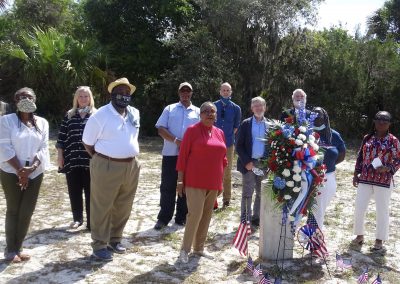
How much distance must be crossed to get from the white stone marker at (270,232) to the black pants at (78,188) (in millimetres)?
2225

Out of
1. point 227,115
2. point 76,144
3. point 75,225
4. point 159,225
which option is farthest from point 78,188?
point 227,115

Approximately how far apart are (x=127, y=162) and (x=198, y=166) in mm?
757

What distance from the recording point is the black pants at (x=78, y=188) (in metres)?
6.16

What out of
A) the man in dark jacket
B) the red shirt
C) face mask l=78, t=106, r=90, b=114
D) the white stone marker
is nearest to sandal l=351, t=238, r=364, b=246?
the white stone marker

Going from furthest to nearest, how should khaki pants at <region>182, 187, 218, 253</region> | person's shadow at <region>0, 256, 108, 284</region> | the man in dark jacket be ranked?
1. the man in dark jacket
2. khaki pants at <region>182, 187, 218, 253</region>
3. person's shadow at <region>0, 256, 108, 284</region>

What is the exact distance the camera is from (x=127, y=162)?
5156mm

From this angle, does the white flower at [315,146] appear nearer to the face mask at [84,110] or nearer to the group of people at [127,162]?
the group of people at [127,162]

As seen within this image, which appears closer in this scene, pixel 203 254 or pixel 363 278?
pixel 363 278

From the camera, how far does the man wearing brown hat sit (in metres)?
5.02

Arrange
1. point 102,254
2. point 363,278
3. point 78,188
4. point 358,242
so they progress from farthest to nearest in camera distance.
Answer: point 78,188 → point 358,242 → point 102,254 → point 363,278

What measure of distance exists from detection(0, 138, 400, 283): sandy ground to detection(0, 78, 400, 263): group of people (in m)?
0.19

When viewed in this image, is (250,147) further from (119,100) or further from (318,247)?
(119,100)

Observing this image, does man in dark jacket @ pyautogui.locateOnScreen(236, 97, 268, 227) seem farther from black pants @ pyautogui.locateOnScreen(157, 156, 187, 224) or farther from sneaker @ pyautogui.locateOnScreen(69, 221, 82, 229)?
sneaker @ pyautogui.locateOnScreen(69, 221, 82, 229)

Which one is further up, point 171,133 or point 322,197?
point 171,133
